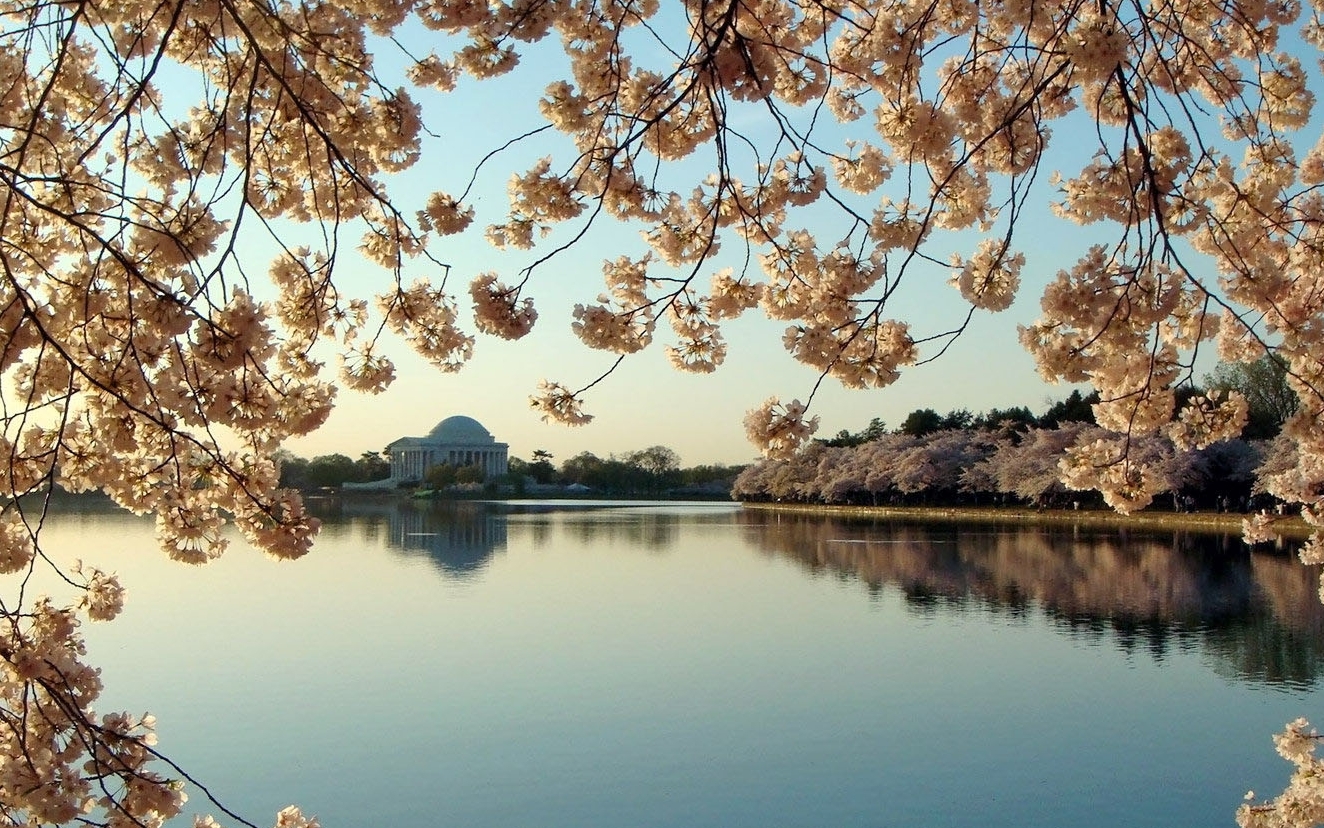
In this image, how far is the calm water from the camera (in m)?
7.33

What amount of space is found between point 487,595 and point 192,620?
3.98 metres

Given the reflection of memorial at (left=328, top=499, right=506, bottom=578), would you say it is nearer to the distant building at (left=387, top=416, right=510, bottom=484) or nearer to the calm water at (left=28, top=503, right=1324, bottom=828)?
the calm water at (left=28, top=503, right=1324, bottom=828)

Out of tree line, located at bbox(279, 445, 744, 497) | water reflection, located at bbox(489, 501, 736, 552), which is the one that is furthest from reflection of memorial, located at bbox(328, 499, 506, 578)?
tree line, located at bbox(279, 445, 744, 497)

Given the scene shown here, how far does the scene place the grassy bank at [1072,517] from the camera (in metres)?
29.0

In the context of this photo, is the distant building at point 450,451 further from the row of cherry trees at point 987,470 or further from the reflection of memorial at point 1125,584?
the reflection of memorial at point 1125,584

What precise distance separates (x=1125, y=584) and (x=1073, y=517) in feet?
58.9

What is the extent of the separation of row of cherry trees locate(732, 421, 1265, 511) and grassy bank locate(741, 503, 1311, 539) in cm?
73

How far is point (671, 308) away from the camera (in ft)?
9.23

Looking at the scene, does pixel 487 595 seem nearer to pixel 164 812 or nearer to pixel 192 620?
pixel 192 620

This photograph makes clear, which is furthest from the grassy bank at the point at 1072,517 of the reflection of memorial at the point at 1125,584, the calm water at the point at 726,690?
the calm water at the point at 726,690

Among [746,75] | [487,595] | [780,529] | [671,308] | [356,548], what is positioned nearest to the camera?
[746,75]

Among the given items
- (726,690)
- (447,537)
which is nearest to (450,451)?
(447,537)

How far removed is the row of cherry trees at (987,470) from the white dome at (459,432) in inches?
1332

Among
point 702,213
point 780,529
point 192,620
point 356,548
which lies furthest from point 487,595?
point 780,529
